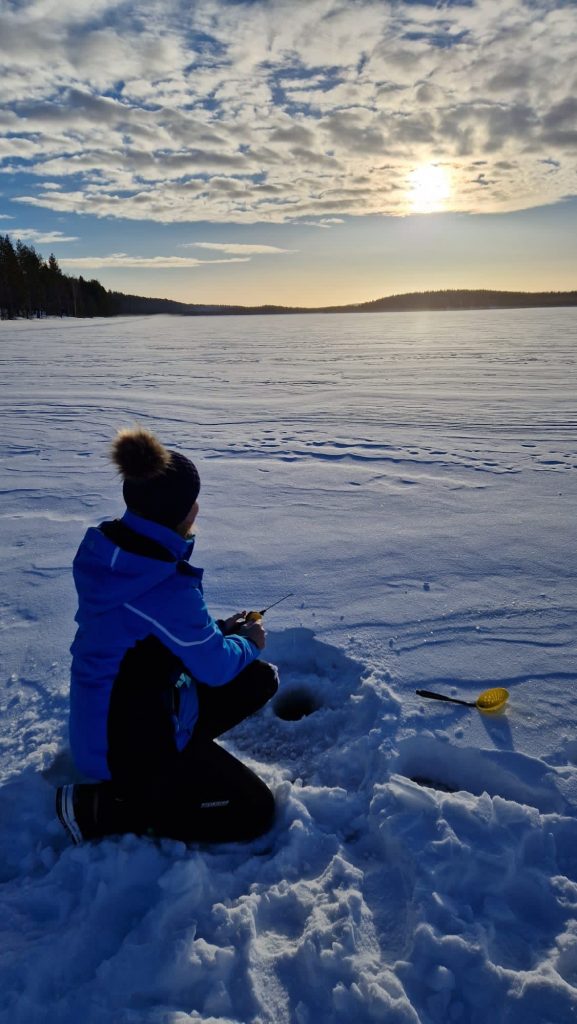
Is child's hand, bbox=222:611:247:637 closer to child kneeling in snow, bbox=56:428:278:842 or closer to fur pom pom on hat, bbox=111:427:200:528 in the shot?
child kneeling in snow, bbox=56:428:278:842

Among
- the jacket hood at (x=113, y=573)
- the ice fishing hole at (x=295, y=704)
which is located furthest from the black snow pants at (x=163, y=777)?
the ice fishing hole at (x=295, y=704)

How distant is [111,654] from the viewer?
1911mm

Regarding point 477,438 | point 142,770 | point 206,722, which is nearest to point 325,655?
point 206,722

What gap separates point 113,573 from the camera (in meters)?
1.86

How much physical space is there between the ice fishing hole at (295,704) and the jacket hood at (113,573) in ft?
4.14

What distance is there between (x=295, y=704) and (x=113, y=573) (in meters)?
1.39

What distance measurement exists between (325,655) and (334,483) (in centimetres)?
293

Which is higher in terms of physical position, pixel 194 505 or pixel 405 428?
pixel 194 505

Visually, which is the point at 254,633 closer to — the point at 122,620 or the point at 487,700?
the point at 122,620

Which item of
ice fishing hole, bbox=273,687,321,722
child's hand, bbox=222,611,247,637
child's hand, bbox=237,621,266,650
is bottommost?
ice fishing hole, bbox=273,687,321,722

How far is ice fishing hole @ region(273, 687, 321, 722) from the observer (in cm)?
284

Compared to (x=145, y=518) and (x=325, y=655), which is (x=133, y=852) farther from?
(x=325, y=655)

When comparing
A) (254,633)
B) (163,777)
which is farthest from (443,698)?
(163,777)

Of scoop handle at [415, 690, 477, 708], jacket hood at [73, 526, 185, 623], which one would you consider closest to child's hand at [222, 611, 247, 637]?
jacket hood at [73, 526, 185, 623]
